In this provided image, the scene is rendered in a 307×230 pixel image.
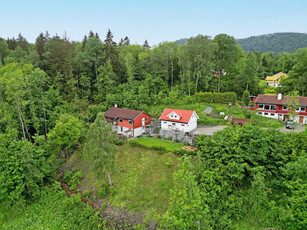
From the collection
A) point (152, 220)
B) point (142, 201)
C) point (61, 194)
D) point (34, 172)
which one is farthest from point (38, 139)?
point (152, 220)

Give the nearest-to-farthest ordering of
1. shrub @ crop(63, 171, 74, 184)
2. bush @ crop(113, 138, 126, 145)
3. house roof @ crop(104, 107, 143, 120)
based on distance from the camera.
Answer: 1. shrub @ crop(63, 171, 74, 184)
2. bush @ crop(113, 138, 126, 145)
3. house roof @ crop(104, 107, 143, 120)

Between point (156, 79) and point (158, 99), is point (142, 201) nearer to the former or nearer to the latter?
point (158, 99)

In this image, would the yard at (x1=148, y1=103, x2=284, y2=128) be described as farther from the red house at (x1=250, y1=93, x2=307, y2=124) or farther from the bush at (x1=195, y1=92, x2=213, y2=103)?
the red house at (x1=250, y1=93, x2=307, y2=124)

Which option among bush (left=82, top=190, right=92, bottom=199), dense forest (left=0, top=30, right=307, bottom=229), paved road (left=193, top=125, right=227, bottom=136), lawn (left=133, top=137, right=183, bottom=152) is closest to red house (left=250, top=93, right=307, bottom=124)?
paved road (left=193, top=125, right=227, bottom=136)

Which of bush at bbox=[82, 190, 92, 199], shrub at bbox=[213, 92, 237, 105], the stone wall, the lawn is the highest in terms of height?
shrub at bbox=[213, 92, 237, 105]

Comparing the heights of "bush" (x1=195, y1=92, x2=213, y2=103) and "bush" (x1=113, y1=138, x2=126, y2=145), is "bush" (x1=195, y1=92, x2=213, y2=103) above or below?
above

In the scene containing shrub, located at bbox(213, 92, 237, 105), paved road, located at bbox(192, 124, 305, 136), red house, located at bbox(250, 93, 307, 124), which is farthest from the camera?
shrub, located at bbox(213, 92, 237, 105)

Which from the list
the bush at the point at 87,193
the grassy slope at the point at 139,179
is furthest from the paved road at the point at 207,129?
the bush at the point at 87,193
